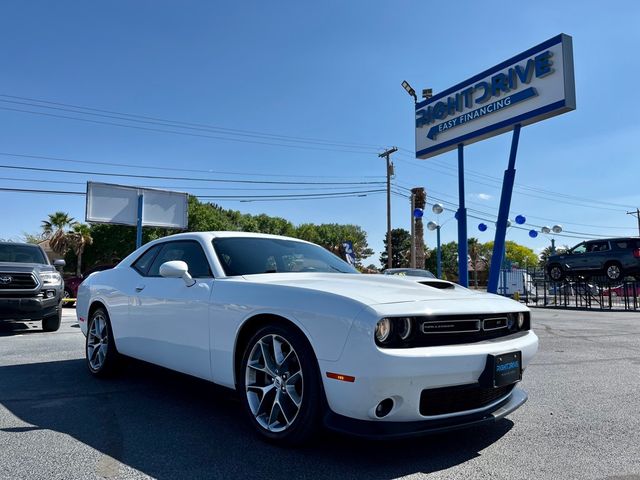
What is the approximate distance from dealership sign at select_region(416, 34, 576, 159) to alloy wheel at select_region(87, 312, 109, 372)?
41.0 feet

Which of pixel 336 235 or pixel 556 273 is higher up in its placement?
pixel 336 235

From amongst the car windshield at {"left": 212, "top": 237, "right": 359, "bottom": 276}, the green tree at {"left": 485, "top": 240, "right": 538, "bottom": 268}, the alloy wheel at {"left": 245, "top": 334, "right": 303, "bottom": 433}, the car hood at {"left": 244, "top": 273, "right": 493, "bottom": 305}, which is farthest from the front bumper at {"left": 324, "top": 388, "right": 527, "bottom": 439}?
the green tree at {"left": 485, "top": 240, "right": 538, "bottom": 268}

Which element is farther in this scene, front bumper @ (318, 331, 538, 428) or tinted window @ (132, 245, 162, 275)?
tinted window @ (132, 245, 162, 275)

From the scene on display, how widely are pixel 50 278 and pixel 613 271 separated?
59.1 ft

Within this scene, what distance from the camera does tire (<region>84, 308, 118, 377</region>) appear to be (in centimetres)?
511

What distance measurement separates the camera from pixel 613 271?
59.4ft

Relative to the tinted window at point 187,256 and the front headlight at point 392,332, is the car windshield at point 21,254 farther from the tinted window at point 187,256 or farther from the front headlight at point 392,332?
the front headlight at point 392,332

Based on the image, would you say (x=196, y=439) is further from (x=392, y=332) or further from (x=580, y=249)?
(x=580, y=249)

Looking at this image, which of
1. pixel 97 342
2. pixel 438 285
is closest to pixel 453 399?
pixel 438 285

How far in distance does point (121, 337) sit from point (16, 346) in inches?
157

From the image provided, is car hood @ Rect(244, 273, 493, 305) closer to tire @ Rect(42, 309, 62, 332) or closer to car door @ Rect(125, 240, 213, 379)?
car door @ Rect(125, 240, 213, 379)

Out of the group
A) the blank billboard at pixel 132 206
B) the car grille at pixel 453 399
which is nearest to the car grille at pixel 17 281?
the car grille at pixel 453 399

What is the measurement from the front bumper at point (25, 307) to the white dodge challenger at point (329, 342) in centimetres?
580

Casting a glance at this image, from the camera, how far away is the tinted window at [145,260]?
4.96 metres
